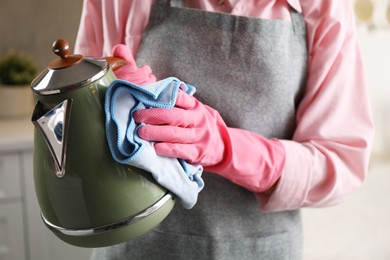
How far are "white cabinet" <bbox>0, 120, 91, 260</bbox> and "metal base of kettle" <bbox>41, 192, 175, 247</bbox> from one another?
3.86 ft

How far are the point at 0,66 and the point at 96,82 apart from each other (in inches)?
58.3

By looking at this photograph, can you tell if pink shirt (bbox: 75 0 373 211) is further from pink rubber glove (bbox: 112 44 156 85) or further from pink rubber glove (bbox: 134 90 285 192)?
pink rubber glove (bbox: 112 44 156 85)

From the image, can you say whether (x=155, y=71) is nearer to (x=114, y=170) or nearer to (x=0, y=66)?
(x=114, y=170)

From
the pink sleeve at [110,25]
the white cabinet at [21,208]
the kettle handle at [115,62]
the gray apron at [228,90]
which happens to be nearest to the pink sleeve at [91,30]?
the pink sleeve at [110,25]

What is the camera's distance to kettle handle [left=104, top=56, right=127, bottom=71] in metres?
0.64

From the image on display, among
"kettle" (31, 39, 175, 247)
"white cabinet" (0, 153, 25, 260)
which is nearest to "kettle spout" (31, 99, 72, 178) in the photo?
"kettle" (31, 39, 175, 247)

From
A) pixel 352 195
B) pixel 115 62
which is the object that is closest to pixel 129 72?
pixel 115 62

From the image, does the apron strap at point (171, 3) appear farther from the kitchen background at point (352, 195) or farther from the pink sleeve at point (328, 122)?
the kitchen background at point (352, 195)

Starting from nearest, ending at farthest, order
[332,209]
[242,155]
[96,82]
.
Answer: [96,82] → [242,155] → [332,209]

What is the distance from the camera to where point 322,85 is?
793 mm

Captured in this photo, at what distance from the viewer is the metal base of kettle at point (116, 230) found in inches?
22.7

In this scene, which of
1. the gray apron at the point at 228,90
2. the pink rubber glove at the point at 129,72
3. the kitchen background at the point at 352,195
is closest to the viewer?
the pink rubber glove at the point at 129,72

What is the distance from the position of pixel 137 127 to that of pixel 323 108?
321 millimetres

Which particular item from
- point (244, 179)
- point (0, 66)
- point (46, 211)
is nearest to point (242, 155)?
point (244, 179)
